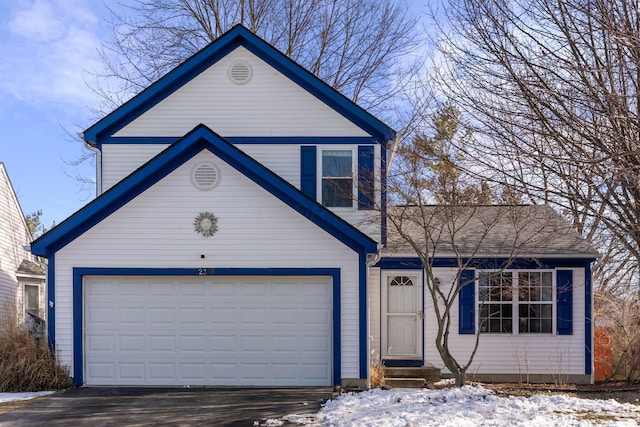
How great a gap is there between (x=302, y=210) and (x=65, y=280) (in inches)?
189

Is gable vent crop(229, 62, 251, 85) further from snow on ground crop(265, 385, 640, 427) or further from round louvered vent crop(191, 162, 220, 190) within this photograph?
snow on ground crop(265, 385, 640, 427)

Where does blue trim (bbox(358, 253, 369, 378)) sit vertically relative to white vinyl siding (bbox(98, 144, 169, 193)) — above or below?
below

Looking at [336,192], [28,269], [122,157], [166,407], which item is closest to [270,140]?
[336,192]

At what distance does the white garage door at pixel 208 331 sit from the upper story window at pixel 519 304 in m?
4.78

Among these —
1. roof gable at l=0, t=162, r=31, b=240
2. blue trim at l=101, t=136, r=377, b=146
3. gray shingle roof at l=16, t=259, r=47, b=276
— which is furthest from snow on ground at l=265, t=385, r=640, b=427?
roof gable at l=0, t=162, r=31, b=240

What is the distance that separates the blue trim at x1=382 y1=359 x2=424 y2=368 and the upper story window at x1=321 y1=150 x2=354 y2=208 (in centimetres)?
385

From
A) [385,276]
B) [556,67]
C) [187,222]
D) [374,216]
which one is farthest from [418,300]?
[556,67]

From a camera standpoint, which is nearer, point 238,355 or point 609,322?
point 238,355

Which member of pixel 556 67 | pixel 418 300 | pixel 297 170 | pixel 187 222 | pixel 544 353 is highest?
pixel 556 67

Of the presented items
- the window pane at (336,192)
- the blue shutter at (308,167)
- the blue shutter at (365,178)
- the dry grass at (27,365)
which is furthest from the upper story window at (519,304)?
the dry grass at (27,365)

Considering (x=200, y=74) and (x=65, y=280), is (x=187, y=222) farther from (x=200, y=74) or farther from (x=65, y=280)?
(x=200, y=74)

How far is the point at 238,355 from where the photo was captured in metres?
12.6

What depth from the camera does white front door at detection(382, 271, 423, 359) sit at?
15.4m

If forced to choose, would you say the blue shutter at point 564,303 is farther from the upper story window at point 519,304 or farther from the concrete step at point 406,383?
the concrete step at point 406,383
